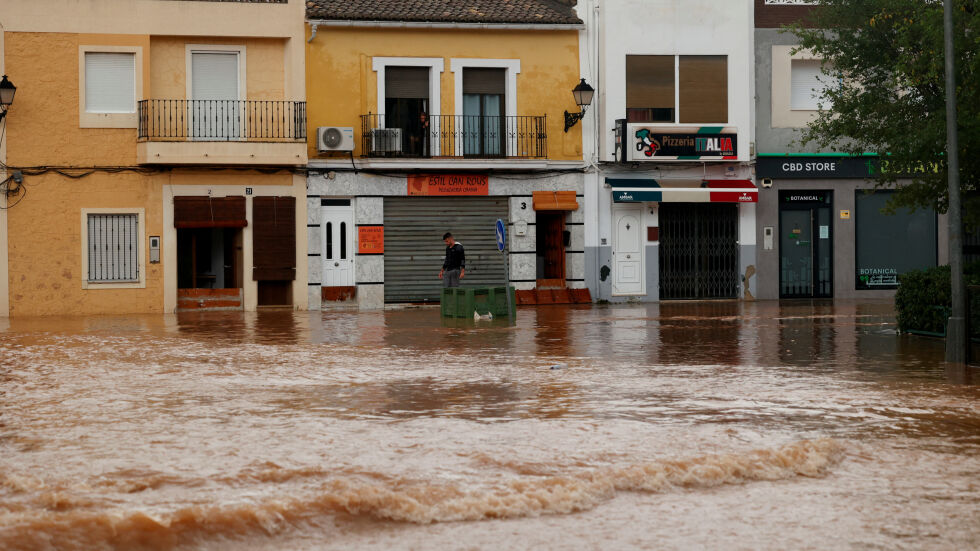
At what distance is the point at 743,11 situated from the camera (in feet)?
98.4

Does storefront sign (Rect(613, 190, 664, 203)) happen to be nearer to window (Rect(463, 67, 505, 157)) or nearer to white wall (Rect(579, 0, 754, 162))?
white wall (Rect(579, 0, 754, 162))

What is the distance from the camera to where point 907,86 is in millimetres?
16922

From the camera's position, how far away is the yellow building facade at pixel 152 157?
2711cm

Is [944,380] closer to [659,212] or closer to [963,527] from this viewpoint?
[963,527]

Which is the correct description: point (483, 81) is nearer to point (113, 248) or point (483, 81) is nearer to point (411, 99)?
point (411, 99)


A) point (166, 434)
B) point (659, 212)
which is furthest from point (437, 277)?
point (166, 434)

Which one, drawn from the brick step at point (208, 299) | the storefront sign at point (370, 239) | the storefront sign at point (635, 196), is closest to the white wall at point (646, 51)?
the storefront sign at point (635, 196)

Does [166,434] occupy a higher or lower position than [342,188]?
lower

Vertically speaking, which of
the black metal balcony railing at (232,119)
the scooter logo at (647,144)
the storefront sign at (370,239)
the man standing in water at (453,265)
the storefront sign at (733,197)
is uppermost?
the black metal balcony railing at (232,119)

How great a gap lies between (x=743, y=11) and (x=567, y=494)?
82.5 feet

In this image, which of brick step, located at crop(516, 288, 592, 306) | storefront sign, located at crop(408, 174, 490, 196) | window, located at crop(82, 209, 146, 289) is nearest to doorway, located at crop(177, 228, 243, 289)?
window, located at crop(82, 209, 146, 289)

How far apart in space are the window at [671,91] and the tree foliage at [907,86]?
1026 centimetres

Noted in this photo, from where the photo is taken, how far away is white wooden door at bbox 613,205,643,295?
30.0m

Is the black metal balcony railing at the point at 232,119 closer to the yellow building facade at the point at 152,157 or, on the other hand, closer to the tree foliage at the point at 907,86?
the yellow building facade at the point at 152,157
